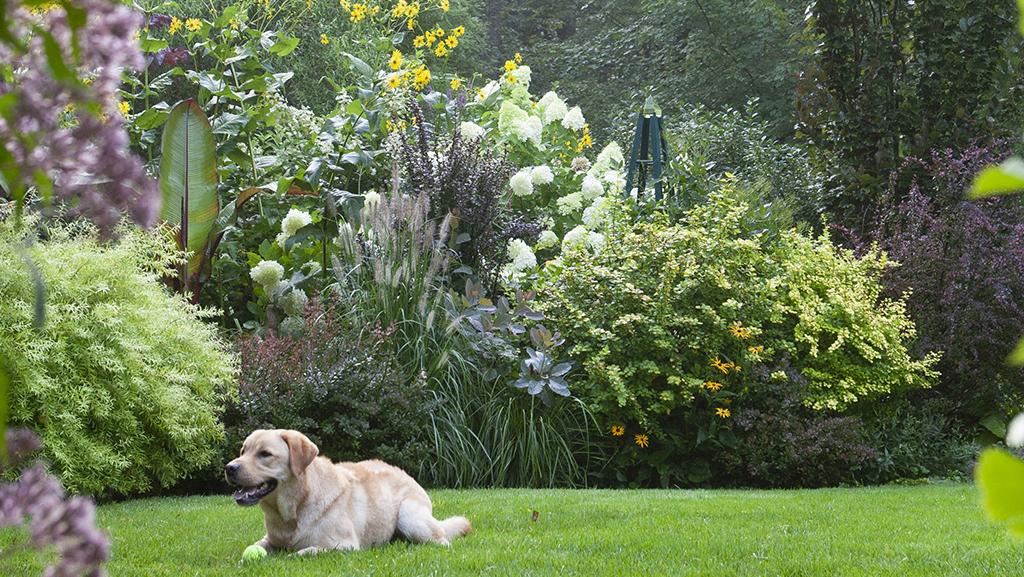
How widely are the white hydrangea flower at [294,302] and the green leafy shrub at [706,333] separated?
6.49 ft

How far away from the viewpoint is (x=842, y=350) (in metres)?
9.55

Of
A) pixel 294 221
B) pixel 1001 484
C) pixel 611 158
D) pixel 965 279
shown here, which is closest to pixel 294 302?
pixel 294 221

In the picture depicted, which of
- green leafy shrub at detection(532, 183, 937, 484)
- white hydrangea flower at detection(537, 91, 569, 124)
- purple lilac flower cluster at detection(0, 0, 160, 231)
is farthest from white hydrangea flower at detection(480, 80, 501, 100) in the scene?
purple lilac flower cluster at detection(0, 0, 160, 231)

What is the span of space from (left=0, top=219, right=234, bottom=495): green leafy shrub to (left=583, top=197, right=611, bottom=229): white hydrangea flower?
4388 mm

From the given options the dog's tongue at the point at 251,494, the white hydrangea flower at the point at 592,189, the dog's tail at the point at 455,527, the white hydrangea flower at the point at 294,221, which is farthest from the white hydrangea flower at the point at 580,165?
the dog's tongue at the point at 251,494

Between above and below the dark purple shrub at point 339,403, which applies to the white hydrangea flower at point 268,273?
above

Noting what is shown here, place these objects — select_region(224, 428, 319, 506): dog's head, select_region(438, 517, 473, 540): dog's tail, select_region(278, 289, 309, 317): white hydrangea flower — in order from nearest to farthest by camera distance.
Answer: select_region(224, 428, 319, 506): dog's head
select_region(438, 517, 473, 540): dog's tail
select_region(278, 289, 309, 317): white hydrangea flower

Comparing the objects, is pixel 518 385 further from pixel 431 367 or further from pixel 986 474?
pixel 986 474

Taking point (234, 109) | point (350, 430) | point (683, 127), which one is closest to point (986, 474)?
point (350, 430)

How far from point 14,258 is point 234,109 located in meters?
5.74

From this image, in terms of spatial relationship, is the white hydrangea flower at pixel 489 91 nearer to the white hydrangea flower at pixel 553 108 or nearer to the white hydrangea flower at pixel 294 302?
the white hydrangea flower at pixel 553 108

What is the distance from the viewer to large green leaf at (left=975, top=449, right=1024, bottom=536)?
548 mm

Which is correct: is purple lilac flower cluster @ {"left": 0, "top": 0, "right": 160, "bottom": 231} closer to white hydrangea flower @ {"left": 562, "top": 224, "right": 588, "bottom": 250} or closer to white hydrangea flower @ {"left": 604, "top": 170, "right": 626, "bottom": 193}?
white hydrangea flower @ {"left": 562, "top": 224, "right": 588, "bottom": 250}

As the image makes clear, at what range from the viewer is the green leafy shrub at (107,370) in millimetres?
6930
